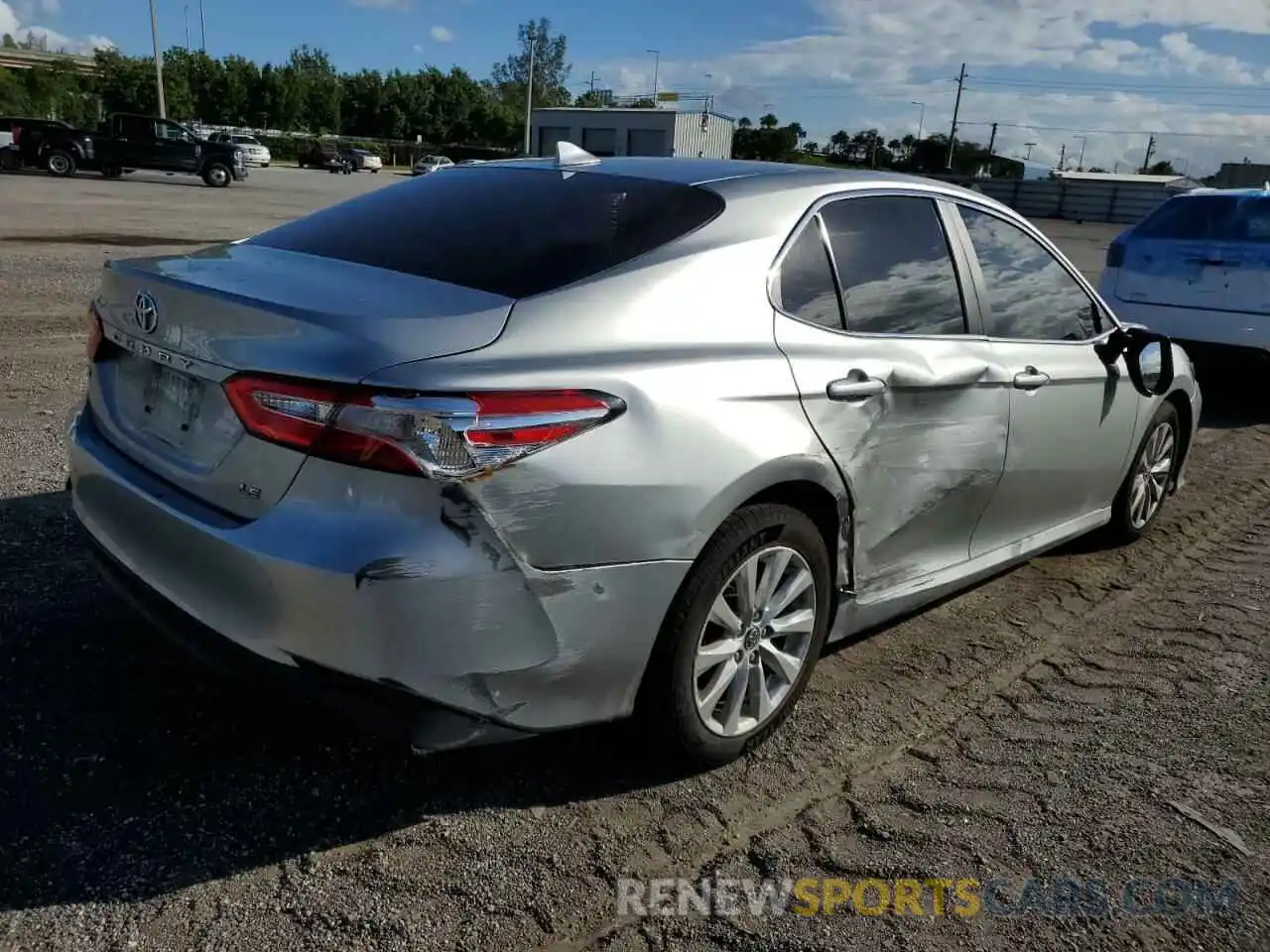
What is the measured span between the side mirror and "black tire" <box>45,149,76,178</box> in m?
33.3

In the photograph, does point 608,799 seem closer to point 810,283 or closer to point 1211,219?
point 810,283

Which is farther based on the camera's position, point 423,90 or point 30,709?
point 423,90

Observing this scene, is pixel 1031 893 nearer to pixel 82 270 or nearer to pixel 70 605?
Result: pixel 70 605

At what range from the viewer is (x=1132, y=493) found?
5000 millimetres

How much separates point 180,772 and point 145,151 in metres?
33.7

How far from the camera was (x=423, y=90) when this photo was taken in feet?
359

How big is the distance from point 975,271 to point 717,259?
4.40 ft

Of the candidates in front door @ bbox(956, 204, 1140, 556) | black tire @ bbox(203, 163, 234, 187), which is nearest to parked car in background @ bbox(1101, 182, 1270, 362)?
front door @ bbox(956, 204, 1140, 556)

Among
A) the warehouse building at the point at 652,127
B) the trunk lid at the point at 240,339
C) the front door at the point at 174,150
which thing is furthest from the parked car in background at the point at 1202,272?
the warehouse building at the point at 652,127

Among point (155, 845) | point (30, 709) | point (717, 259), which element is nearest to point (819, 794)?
point (717, 259)

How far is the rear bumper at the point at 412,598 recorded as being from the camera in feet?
7.41

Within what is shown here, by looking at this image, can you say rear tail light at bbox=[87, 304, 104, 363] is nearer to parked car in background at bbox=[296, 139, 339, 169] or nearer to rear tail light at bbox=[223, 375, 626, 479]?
rear tail light at bbox=[223, 375, 626, 479]

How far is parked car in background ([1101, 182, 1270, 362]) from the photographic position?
316 inches

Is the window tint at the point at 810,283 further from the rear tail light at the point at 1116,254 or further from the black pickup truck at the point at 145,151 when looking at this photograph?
the black pickup truck at the point at 145,151
